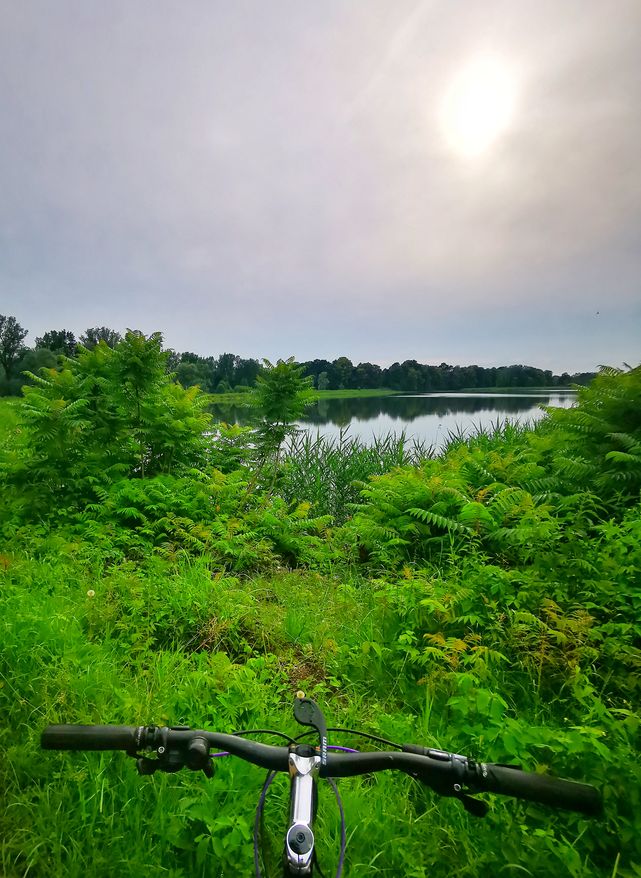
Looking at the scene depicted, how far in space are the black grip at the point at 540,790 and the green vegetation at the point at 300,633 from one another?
49 cm

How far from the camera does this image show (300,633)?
3.00m

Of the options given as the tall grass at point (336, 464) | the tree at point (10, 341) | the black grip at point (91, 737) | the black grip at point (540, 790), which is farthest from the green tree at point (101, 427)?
the tree at point (10, 341)

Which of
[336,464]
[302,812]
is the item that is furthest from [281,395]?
[302,812]

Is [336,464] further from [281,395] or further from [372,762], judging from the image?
[372,762]

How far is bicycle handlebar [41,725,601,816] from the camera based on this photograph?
39.2 inches

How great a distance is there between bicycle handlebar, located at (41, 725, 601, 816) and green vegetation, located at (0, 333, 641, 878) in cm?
50

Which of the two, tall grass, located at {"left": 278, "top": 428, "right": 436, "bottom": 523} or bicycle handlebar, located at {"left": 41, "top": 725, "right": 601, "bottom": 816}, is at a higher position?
bicycle handlebar, located at {"left": 41, "top": 725, "right": 601, "bottom": 816}

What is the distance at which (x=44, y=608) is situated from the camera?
2738 mm

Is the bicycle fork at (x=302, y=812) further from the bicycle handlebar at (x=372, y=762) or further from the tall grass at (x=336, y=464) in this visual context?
the tall grass at (x=336, y=464)

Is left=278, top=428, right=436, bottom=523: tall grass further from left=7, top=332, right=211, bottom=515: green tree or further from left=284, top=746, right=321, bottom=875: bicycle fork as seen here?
left=284, top=746, right=321, bottom=875: bicycle fork

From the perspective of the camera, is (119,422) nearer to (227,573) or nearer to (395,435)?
(227,573)

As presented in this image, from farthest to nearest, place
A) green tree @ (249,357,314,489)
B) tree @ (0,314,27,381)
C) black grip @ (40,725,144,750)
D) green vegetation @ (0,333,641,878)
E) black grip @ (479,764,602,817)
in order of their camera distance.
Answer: tree @ (0,314,27,381), green tree @ (249,357,314,489), green vegetation @ (0,333,641,878), black grip @ (40,725,144,750), black grip @ (479,764,602,817)

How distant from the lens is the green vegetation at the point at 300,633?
1474 mm

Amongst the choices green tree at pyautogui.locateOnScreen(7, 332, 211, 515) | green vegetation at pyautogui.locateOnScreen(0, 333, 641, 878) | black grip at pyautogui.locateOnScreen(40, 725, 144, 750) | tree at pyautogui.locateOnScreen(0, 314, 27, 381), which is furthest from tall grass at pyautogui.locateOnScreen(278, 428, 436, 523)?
tree at pyautogui.locateOnScreen(0, 314, 27, 381)
